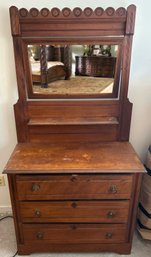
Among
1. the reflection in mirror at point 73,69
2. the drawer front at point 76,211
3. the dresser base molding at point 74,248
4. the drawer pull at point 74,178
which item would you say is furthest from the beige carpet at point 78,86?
the dresser base molding at point 74,248

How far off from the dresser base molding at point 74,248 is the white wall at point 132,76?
676mm

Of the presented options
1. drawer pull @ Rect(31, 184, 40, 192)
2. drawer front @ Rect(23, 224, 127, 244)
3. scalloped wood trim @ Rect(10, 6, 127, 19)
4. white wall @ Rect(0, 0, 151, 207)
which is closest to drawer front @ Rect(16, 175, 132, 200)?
drawer pull @ Rect(31, 184, 40, 192)

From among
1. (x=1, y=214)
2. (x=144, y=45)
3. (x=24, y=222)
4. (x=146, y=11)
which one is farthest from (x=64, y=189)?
(x=146, y=11)

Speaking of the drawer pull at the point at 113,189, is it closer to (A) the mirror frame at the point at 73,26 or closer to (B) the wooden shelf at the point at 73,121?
(B) the wooden shelf at the point at 73,121

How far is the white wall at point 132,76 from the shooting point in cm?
135

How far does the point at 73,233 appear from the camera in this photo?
4.82ft

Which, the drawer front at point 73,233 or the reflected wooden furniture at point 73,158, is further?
the drawer front at point 73,233

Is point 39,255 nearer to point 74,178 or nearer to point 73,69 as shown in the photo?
point 74,178

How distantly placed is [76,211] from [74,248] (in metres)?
0.34

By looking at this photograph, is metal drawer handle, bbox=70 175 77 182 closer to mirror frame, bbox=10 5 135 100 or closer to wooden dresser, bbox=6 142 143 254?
wooden dresser, bbox=6 142 143 254

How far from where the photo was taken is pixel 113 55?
1428mm

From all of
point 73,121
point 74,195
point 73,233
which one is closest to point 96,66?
point 73,121

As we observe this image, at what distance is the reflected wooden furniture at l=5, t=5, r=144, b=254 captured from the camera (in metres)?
1.31

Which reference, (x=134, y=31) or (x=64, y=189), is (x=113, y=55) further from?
(x=64, y=189)
